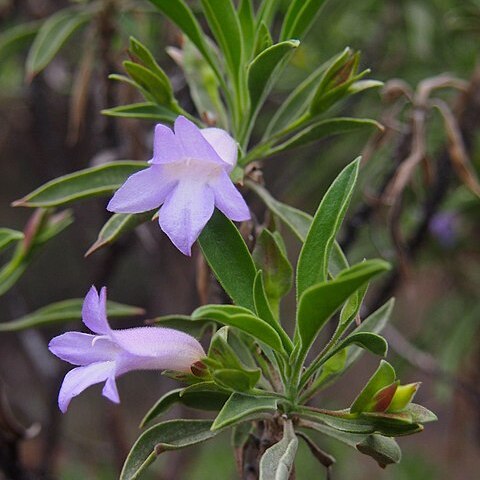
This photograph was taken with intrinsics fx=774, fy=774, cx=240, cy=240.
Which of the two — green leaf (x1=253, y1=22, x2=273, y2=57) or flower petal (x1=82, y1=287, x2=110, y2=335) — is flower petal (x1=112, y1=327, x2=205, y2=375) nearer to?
flower petal (x1=82, y1=287, x2=110, y2=335)

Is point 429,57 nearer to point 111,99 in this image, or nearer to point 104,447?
point 111,99

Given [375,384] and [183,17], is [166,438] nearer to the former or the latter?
[375,384]

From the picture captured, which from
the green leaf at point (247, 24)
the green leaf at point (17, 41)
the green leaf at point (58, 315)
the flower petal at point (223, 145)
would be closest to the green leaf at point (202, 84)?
the green leaf at point (247, 24)

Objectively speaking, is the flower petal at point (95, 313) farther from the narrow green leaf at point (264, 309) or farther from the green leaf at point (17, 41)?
the green leaf at point (17, 41)

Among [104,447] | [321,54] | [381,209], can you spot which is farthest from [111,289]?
[381,209]

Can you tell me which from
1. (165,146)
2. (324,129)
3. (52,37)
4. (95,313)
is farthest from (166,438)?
(52,37)
